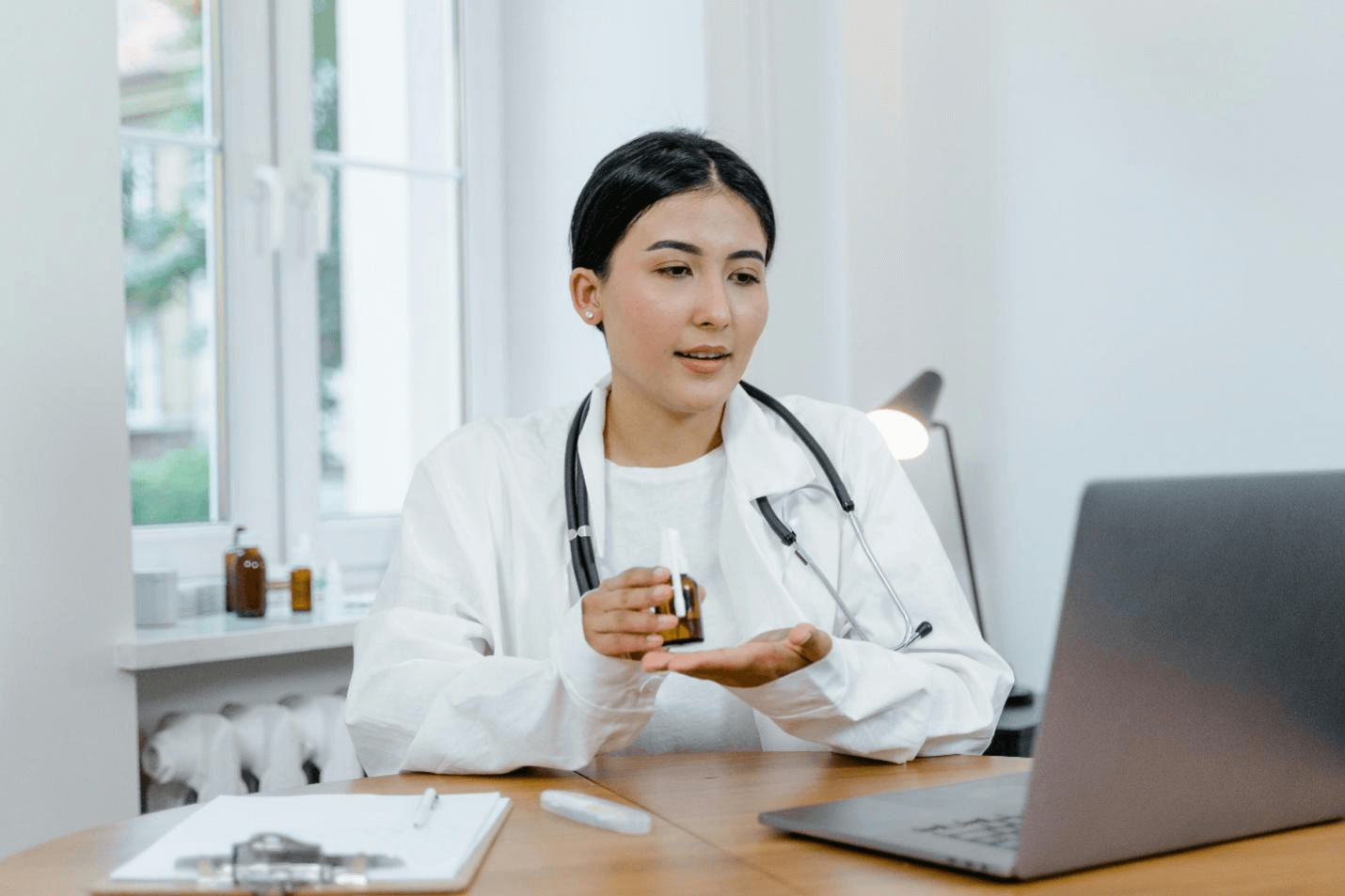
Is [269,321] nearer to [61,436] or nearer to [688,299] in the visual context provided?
[61,436]

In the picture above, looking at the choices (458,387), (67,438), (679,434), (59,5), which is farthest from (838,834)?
(458,387)

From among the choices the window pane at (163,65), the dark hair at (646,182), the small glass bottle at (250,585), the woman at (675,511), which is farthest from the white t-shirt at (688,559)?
the window pane at (163,65)

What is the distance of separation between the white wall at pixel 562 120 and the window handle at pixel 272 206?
0.57m

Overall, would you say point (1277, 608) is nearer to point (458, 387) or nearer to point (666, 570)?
point (666, 570)

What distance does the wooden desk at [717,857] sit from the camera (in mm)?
883

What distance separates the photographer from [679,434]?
1.71m

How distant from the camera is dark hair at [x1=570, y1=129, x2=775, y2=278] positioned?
5.34ft

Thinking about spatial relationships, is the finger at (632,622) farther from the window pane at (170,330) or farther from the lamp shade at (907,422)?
the window pane at (170,330)

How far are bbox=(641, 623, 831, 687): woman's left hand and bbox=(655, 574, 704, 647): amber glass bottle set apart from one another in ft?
0.06

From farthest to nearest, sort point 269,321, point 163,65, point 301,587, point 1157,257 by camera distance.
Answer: point 269,321 < point 163,65 < point 301,587 < point 1157,257

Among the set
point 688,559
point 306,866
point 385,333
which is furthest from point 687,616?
point 385,333

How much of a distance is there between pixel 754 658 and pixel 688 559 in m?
0.48

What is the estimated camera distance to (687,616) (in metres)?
1.14

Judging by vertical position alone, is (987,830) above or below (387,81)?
below
